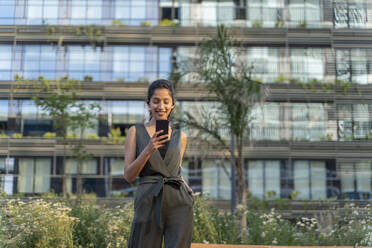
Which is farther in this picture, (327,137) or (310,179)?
(310,179)

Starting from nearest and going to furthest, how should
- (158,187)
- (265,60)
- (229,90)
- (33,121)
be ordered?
1. (158,187)
2. (229,90)
3. (33,121)
4. (265,60)

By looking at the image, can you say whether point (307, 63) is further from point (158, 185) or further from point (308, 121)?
point (158, 185)

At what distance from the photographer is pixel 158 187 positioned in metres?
2.42

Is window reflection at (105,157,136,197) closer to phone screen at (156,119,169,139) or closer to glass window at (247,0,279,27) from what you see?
glass window at (247,0,279,27)

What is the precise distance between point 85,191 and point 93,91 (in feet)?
18.3

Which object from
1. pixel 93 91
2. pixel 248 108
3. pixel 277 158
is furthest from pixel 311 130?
pixel 248 108

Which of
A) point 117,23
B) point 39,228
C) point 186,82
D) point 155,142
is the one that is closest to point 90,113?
point 186,82

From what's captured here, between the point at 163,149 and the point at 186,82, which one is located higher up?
the point at 186,82

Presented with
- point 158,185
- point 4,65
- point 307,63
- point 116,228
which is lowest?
point 116,228

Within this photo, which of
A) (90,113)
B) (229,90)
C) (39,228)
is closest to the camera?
(39,228)

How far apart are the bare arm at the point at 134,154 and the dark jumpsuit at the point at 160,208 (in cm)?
5

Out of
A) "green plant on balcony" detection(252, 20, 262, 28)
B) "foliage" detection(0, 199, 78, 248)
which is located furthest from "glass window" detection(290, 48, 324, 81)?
"foliage" detection(0, 199, 78, 248)

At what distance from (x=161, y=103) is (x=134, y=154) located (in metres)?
0.29

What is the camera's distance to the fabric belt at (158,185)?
239 centimetres
